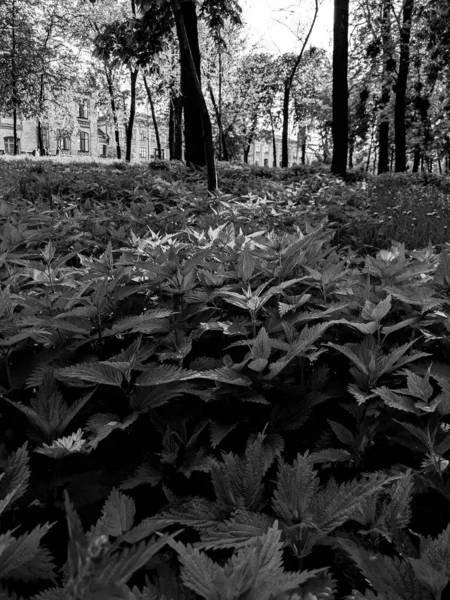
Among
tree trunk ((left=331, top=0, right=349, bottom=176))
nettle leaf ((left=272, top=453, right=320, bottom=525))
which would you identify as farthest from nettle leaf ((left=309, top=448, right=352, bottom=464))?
tree trunk ((left=331, top=0, right=349, bottom=176))

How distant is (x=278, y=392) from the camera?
1.47 m

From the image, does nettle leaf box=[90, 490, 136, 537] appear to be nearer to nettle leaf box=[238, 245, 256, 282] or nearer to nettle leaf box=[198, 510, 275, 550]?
nettle leaf box=[198, 510, 275, 550]

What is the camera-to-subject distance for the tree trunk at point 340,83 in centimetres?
1267

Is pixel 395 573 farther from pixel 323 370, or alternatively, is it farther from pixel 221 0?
pixel 221 0

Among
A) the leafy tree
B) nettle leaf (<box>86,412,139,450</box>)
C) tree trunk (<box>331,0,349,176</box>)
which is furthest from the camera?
tree trunk (<box>331,0,349,176</box>)

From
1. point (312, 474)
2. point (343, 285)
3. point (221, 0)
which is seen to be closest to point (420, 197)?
point (221, 0)

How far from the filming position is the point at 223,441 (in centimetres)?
140

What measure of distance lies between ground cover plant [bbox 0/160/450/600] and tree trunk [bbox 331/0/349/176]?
39.0ft

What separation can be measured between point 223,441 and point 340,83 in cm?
1337

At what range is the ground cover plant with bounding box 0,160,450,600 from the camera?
2.65 feet

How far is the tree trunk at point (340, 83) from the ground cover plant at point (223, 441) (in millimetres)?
11875

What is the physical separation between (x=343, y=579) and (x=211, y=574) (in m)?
0.43

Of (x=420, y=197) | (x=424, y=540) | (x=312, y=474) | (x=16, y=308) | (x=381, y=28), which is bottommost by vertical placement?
(x=424, y=540)

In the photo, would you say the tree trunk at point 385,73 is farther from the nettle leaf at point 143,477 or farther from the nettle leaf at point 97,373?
the nettle leaf at point 143,477
